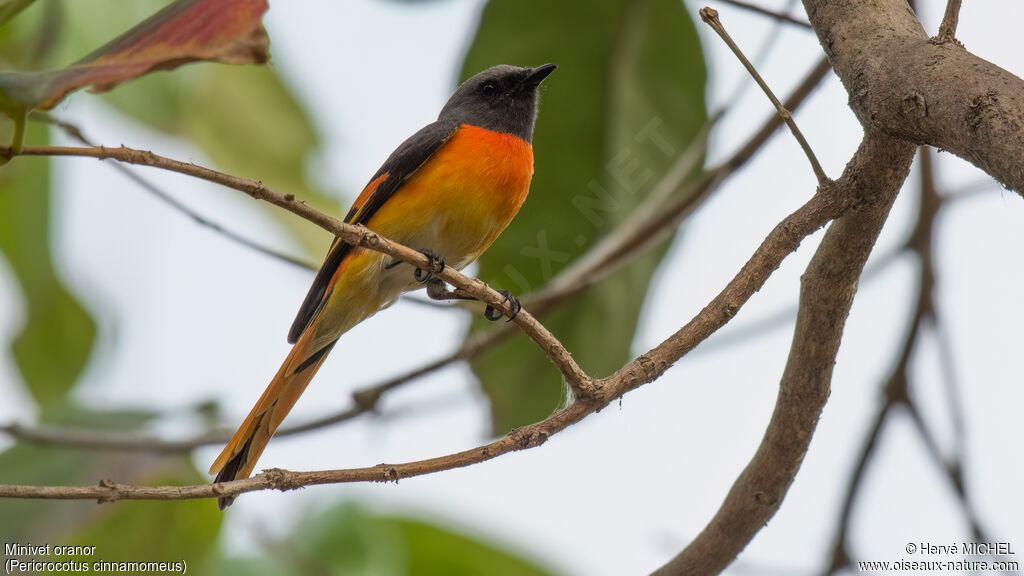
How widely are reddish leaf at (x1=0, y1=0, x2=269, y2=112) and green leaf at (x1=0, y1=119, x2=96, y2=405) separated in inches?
79.8

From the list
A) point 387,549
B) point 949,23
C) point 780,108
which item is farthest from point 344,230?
point 387,549

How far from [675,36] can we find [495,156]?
802mm

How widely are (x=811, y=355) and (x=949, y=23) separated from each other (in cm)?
67

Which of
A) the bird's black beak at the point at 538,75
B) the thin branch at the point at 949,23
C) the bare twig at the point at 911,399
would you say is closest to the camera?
the thin branch at the point at 949,23

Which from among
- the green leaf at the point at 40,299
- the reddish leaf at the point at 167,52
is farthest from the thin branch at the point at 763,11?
the green leaf at the point at 40,299

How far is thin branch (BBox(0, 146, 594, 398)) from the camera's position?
4.64 ft

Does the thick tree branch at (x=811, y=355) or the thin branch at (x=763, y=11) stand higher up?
the thin branch at (x=763, y=11)

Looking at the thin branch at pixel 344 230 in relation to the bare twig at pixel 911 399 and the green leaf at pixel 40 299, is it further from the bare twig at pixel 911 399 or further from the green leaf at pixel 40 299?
the green leaf at pixel 40 299

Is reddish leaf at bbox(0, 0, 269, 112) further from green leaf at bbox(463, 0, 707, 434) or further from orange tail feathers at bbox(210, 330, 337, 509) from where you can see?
green leaf at bbox(463, 0, 707, 434)

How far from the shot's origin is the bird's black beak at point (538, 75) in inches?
128

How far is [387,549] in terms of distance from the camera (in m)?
3.98

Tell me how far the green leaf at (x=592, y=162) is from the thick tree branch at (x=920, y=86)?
1.70 m

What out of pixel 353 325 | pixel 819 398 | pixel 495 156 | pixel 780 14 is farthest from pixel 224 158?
pixel 819 398

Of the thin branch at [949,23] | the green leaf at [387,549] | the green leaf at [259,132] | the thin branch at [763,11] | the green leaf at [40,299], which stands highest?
the green leaf at [259,132]
